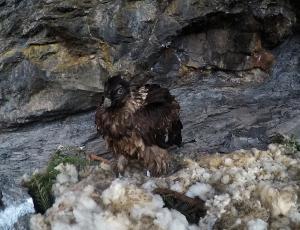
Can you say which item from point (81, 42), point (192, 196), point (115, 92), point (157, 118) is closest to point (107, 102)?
point (115, 92)

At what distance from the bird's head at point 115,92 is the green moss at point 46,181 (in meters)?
0.75

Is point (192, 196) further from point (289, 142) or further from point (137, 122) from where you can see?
point (289, 142)

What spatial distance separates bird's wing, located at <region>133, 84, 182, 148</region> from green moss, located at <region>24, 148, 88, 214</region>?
28.6 inches

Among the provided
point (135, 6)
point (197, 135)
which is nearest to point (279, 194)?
point (197, 135)

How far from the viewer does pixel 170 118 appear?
18.2 ft

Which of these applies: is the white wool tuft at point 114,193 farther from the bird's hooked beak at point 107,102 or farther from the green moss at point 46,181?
the bird's hooked beak at point 107,102

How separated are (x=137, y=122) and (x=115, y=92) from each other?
375 millimetres

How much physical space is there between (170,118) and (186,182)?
39.3 inches

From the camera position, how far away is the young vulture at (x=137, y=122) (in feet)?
16.6

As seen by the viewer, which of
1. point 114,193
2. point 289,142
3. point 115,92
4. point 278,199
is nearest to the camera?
point 278,199

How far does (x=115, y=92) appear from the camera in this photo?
→ 497 cm

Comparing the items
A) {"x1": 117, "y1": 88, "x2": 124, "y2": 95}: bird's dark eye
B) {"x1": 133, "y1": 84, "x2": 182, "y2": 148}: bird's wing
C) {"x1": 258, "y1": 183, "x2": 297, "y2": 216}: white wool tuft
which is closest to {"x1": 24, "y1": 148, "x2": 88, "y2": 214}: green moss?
{"x1": 133, "y1": 84, "x2": 182, "y2": 148}: bird's wing

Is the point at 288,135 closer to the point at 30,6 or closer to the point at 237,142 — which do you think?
the point at 237,142

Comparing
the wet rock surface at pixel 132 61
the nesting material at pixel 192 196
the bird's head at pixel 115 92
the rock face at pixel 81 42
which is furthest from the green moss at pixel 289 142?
the rock face at pixel 81 42
